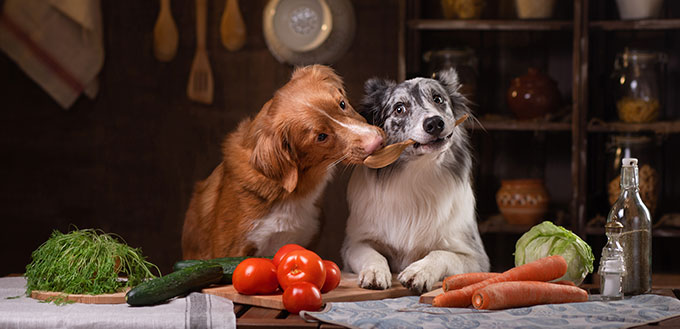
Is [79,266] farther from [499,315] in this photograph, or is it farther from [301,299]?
[499,315]

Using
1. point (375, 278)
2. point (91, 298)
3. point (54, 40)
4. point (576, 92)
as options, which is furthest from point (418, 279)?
point (54, 40)

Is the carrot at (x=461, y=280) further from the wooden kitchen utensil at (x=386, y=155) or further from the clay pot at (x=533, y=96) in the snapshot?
the clay pot at (x=533, y=96)

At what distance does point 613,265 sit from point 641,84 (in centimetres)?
170

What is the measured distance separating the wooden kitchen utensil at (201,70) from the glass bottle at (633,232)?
2486mm

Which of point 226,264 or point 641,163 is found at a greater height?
point 641,163

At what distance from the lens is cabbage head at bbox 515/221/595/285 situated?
197 cm

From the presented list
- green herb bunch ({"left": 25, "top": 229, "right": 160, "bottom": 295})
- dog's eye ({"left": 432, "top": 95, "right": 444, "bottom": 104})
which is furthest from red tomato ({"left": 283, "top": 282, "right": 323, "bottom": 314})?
dog's eye ({"left": 432, "top": 95, "right": 444, "bottom": 104})

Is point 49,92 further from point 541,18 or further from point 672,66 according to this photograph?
point 672,66

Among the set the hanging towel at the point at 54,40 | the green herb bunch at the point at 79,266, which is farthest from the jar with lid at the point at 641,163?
the hanging towel at the point at 54,40

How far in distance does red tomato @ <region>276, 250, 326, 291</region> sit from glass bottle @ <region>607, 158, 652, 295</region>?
775 millimetres

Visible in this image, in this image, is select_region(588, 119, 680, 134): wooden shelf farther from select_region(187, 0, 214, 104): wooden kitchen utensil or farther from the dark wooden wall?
select_region(187, 0, 214, 104): wooden kitchen utensil

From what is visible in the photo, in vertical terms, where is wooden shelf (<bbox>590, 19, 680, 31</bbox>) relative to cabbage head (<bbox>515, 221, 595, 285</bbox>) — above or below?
above

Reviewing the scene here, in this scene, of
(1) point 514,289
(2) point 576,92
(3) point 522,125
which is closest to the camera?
(1) point 514,289

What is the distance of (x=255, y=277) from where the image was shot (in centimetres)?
176
